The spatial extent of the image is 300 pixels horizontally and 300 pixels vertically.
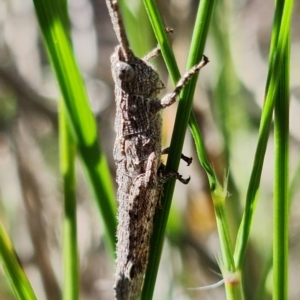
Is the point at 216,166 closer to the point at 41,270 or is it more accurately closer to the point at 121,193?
the point at 121,193

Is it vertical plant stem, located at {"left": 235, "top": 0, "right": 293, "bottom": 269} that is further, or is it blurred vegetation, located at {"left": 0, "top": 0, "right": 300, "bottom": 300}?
blurred vegetation, located at {"left": 0, "top": 0, "right": 300, "bottom": 300}

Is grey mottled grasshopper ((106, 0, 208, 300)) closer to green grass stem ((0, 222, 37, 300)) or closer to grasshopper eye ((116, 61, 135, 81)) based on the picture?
grasshopper eye ((116, 61, 135, 81))

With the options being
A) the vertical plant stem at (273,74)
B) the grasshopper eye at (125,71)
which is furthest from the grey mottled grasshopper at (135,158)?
the vertical plant stem at (273,74)

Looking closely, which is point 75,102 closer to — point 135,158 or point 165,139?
point 135,158

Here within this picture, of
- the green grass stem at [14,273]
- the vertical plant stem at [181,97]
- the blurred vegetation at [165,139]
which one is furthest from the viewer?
the blurred vegetation at [165,139]

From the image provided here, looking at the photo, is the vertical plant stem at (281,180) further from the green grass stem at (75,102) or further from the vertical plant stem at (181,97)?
the green grass stem at (75,102)

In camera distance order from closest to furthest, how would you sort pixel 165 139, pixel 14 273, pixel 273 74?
pixel 273 74 → pixel 14 273 → pixel 165 139

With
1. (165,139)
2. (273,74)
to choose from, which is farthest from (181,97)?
(165,139)

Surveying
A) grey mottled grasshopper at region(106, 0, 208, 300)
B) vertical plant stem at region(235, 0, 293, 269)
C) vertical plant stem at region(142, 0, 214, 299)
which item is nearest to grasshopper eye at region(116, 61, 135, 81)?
grey mottled grasshopper at region(106, 0, 208, 300)
